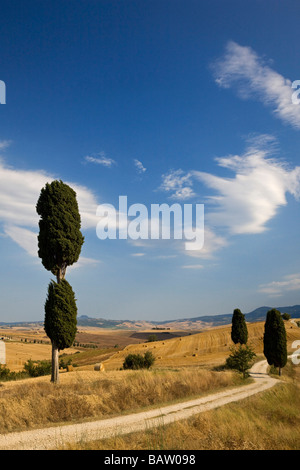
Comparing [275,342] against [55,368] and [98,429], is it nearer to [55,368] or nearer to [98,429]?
[55,368]

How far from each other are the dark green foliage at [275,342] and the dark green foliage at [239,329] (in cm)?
1956

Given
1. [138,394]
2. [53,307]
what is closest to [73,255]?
[53,307]

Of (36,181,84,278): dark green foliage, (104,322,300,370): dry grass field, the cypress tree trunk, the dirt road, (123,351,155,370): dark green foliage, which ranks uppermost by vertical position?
(36,181,84,278): dark green foliage

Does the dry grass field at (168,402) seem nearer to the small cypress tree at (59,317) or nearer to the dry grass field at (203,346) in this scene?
the small cypress tree at (59,317)

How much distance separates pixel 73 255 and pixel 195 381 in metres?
13.1

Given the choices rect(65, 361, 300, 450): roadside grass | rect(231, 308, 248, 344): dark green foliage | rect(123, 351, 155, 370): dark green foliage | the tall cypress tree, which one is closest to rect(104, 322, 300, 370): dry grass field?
rect(231, 308, 248, 344): dark green foliage

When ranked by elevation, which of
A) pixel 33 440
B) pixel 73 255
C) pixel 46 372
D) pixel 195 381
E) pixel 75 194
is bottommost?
pixel 46 372

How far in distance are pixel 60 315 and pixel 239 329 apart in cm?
4114

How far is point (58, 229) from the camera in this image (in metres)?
24.6

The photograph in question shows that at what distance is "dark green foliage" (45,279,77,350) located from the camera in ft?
75.6

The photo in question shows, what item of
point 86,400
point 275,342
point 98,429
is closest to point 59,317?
point 86,400

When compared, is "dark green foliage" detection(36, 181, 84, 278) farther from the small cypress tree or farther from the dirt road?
the dirt road

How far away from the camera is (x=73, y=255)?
24.8 meters
